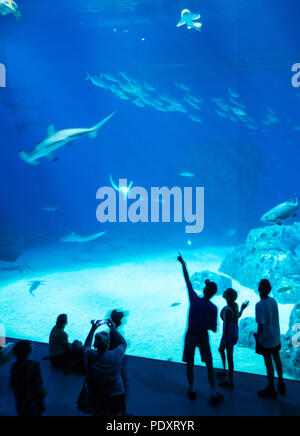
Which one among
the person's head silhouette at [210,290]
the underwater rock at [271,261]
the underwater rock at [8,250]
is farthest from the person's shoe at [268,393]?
the underwater rock at [8,250]

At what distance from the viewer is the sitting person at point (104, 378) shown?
7.77ft

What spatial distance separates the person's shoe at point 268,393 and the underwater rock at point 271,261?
15.3 feet

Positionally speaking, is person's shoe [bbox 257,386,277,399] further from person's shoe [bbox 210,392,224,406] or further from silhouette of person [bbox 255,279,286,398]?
person's shoe [bbox 210,392,224,406]

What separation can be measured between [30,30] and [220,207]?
598 inches

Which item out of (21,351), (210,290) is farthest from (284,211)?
(21,351)

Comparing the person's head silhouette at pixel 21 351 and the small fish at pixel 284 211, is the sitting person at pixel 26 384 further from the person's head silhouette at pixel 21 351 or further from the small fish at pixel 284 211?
the small fish at pixel 284 211

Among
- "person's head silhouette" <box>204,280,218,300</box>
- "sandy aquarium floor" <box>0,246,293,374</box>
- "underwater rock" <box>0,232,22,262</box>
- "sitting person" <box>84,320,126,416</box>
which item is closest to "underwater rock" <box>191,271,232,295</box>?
"sandy aquarium floor" <box>0,246,293,374</box>

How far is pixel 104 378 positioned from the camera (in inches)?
93.4

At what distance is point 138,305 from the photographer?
782cm

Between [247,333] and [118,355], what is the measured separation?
A: 3.79 m

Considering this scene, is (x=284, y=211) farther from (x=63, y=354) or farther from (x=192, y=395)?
(x=63, y=354)

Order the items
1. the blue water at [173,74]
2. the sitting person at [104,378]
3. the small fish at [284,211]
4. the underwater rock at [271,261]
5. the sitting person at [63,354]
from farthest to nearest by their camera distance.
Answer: the blue water at [173,74], the underwater rock at [271,261], the small fish at [284,211], the sitting person at [63,354], the sitting person at [104,378]
